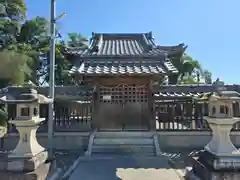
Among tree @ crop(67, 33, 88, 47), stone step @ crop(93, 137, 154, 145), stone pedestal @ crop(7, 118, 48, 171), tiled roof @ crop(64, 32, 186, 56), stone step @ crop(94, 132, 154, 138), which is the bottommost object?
stone step @ crop(93, 137, 154, 145)

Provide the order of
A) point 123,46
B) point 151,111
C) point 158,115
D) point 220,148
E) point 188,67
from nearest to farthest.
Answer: point 220,148 → point 151,111 → point 158,115 → point 123,46 → point 188,67

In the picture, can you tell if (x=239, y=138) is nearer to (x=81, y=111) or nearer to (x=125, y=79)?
(x=125, y=79)

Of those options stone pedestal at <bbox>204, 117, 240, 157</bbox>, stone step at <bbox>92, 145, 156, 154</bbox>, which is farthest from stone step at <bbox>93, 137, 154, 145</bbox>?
stone pedestal at <bbox>204, 117, 240, 157</bbox>

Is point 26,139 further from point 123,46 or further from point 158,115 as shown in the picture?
point 123,46

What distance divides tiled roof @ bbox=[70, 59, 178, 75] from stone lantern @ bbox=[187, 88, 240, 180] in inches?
107

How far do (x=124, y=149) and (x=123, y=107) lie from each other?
2057 mm

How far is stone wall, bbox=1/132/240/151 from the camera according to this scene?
33.1 feet

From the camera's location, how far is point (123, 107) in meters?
10.5

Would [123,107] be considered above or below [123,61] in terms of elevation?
below

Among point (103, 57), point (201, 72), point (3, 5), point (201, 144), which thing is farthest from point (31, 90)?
point (201, 72)

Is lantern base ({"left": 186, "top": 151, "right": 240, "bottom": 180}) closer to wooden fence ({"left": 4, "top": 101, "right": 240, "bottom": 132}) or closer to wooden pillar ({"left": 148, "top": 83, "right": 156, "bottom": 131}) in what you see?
wooden pillar ({"left": 148, "top": 83, "right": 156, "bottom": 131})

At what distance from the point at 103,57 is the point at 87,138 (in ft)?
12.0

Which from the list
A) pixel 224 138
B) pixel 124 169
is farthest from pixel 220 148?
pixel 124 169

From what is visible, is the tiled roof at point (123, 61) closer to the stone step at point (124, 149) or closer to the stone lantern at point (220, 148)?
the stone lantern at point (220, 148)
